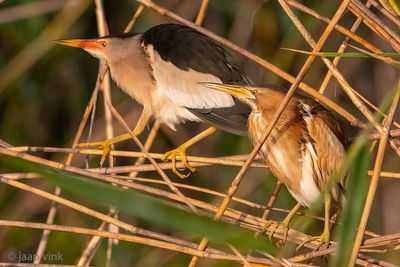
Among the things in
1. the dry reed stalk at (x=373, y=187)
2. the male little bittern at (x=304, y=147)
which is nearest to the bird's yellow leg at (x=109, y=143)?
the male little bittern at (x=304, y=147)

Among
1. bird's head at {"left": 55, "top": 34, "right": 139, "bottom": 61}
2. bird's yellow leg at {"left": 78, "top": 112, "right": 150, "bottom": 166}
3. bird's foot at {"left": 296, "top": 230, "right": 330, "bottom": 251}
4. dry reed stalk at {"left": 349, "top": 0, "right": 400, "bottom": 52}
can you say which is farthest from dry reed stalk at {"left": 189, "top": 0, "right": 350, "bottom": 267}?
bird's head at {"left": 55, "top": 34, "right": 139, "bottom": 61}

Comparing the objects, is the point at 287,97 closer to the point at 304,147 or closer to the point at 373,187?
the point at 373,187

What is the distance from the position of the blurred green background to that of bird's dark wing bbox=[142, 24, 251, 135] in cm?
48

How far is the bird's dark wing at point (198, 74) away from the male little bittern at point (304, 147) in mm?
399

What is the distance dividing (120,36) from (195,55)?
0.87 feet

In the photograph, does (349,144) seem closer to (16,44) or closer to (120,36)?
(120,36)

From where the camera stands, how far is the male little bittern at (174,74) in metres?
2.23

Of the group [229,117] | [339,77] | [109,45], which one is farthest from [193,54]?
[339,77]

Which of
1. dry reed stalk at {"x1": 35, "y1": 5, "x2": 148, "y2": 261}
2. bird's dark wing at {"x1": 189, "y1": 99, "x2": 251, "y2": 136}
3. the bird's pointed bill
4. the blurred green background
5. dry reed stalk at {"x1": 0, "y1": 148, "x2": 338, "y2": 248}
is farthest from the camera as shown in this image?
the blurred green background

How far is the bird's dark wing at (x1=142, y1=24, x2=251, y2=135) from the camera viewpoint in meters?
2.23

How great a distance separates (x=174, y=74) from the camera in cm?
229

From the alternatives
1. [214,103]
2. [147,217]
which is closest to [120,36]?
[214,103]

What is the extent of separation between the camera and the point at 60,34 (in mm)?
2568

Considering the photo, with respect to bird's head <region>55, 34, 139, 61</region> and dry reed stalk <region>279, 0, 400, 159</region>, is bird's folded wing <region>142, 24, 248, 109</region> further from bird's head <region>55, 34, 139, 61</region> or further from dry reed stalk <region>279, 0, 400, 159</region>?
dry reed stalk <region>279, 0, 400, 159</region>
